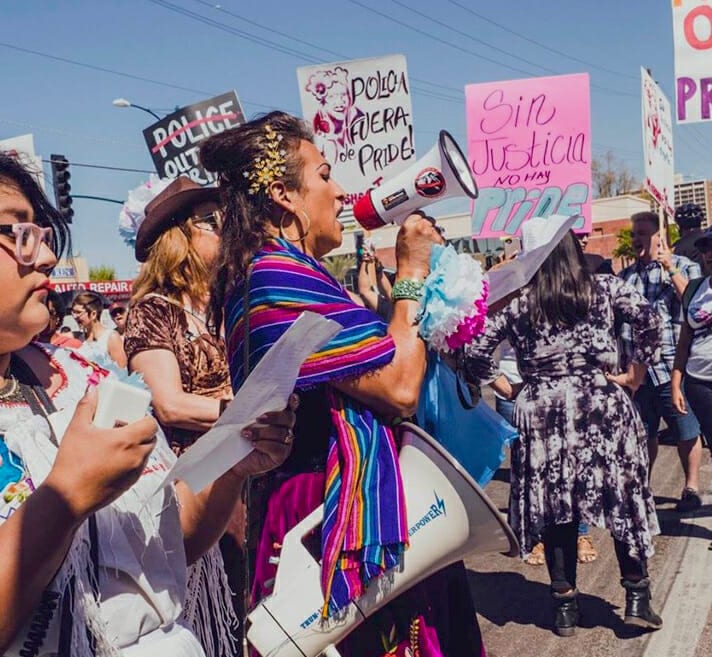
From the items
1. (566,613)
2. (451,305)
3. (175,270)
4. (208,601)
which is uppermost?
(175,270)

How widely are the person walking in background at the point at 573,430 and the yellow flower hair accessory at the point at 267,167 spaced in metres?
1.81

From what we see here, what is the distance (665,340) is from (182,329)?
4562 mm

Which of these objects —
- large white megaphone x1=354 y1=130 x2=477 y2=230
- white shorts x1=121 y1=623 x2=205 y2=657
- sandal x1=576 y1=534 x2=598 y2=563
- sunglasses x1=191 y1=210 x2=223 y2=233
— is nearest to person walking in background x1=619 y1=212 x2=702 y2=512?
sandal x1=576 y1=534 x2=598 y2=563

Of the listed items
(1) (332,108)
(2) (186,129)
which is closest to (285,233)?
(1) (332,108)

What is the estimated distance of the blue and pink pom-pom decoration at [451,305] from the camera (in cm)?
208

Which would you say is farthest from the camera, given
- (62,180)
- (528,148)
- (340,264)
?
(340,264)

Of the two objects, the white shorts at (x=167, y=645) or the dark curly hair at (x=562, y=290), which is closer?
the white shorts at (x=167, y=645)

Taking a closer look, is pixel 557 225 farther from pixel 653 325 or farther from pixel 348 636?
pixel 653 325

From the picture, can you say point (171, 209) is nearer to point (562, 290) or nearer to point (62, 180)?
point (562, 290)

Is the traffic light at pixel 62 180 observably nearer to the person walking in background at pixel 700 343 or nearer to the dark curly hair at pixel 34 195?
the person walking in background at pixel 700 343

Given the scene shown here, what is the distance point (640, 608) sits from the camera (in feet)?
12.9

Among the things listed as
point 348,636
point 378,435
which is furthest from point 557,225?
point 348,636

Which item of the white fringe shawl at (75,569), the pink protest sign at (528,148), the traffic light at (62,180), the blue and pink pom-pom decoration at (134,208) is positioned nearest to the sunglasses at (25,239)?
the white fringe shawl at (75,569)

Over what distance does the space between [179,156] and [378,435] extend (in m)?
5.63
